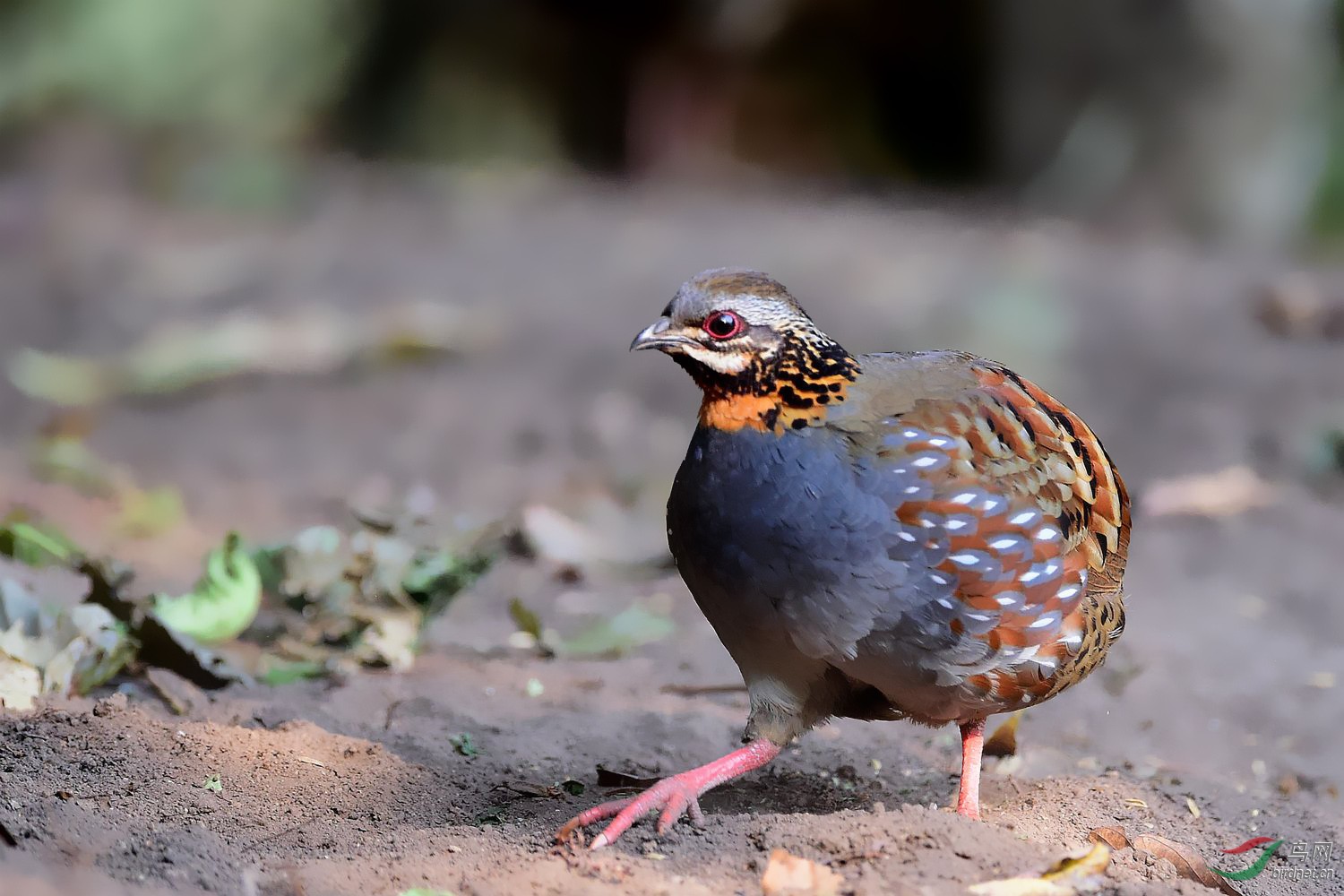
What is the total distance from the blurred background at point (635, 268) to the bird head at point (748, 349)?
1222 millimetres

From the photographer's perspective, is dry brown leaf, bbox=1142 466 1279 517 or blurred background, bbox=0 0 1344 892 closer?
blurred background, bbox=0 0 1344 892

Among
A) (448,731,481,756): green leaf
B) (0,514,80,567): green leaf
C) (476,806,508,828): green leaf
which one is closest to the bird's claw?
(476,806,508,828): green leaf

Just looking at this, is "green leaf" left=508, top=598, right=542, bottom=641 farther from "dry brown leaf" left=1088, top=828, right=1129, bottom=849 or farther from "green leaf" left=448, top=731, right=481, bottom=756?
"dry brown leaf" left=1088, top=828, right=1129, bottom=849

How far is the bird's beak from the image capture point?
3.30 metres

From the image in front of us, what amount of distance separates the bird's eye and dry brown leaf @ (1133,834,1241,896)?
1514mm

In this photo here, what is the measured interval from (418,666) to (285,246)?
6.70 meters

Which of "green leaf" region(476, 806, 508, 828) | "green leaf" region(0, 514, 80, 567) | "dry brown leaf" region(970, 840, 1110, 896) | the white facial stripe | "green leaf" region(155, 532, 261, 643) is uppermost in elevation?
the white facial stripe

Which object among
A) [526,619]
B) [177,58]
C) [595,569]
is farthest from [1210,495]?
[177,58]

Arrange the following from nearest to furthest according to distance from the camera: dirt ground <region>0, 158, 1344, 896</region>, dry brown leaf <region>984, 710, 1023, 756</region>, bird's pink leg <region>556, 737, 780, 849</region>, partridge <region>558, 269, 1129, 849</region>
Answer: dirt ground <region>0, 158, 1344, 896</region>
bird's pink leg <region>556, 737, 780, 849</region>
partridge <region>558, 269, 1129, 849</region>
dry brown leaf <region>984, 710, 1023, 756</region>

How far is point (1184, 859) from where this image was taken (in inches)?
128

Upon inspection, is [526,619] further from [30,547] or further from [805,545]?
[805,545]

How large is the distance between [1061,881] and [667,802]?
930 millimetres

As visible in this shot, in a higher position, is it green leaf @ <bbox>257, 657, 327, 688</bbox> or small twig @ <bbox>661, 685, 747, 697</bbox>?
small twig @ <bbox>661, 685, 747, 697</bbox>

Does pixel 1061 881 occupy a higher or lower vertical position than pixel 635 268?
lower
